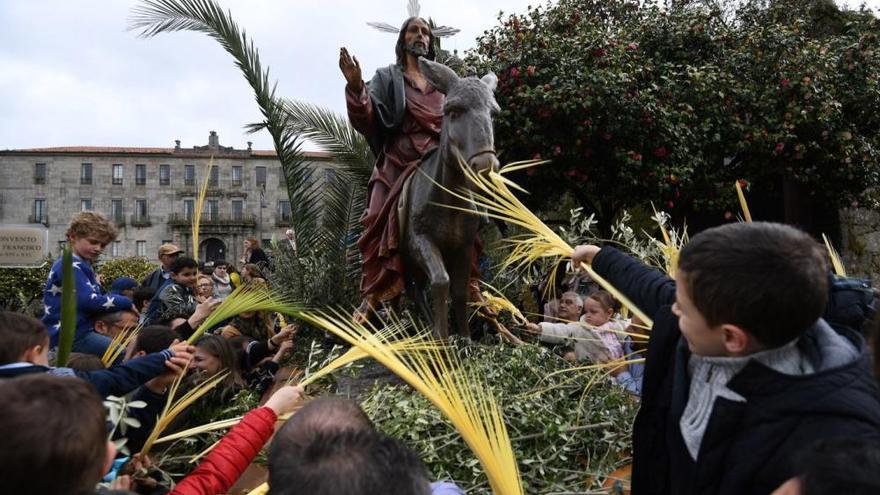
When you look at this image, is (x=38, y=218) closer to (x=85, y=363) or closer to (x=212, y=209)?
(x=212, y=209)

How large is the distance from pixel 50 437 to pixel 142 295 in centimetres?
587

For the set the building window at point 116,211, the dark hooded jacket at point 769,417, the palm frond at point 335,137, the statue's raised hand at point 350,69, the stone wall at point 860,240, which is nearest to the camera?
the dark hooded jacket at point 769,417

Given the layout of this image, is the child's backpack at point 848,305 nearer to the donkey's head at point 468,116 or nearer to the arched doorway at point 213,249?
Answer: the donkey's head at point 468,116

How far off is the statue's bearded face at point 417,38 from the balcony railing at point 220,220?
5419 cm

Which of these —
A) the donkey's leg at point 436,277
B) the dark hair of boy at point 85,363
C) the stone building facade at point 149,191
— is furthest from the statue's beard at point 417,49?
the stone building facade at point 149,191

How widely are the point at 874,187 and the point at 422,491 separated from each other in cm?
1407

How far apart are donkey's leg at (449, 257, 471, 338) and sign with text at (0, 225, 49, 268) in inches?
196

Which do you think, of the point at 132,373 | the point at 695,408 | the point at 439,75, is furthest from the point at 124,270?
the point at 695,408

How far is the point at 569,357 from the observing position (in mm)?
4426

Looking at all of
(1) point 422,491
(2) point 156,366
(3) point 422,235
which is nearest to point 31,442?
(1) point 422,491

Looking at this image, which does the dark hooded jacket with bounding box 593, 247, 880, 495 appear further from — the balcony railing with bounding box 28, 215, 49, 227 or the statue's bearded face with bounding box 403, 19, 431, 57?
the balcony railing with bounding box 28, 215, 49, 227

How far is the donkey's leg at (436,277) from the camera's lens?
4.43m

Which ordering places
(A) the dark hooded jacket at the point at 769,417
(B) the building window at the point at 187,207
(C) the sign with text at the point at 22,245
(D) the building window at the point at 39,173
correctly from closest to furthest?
(A) the dark hooded jacket at the point at 769,417, (C) the sign with text at the point at 22,245, (D) the building window at the point at 39,173, (B) the building window at the point at 187,207

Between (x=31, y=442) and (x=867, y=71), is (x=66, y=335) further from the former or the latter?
(x=867, y=71)
